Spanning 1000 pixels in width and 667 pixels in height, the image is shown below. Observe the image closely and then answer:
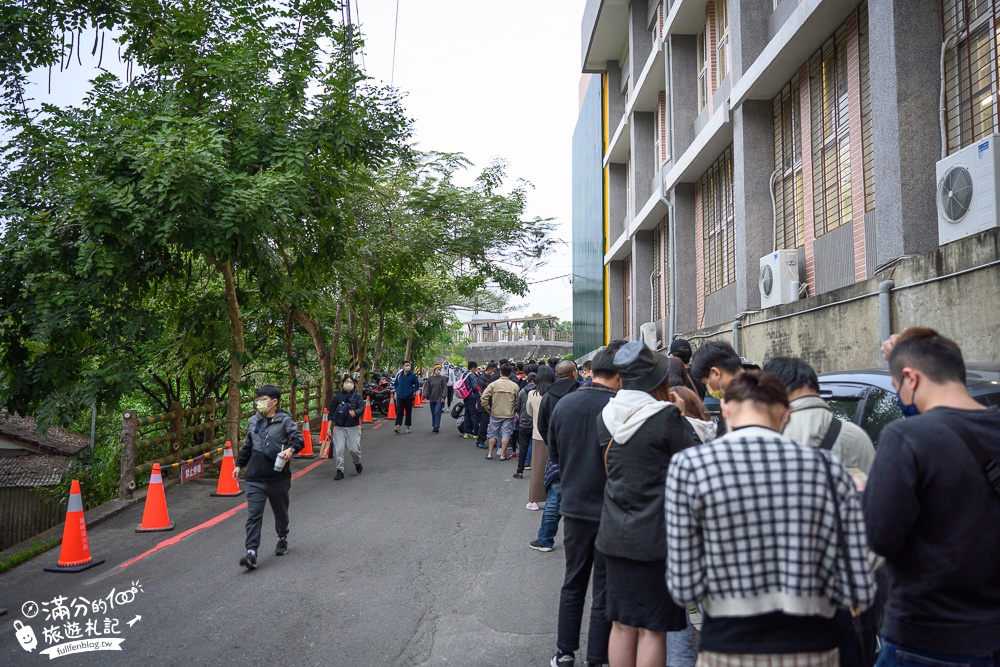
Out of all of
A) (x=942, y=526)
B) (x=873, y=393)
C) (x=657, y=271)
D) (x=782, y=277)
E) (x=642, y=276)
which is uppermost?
(x=657, y=271)

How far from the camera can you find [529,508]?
9977 millimetres

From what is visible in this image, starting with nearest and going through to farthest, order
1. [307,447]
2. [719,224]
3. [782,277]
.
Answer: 1. [782,277]
2. [307,447]
3. [719,224]

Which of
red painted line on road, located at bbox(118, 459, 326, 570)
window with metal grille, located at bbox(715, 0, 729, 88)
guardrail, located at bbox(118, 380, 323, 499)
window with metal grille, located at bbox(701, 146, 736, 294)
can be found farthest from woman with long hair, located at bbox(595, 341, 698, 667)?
window with metal grille, located at bbox(715, 0, 729, 88)

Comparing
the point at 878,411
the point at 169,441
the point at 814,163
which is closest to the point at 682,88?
the point at 814,163

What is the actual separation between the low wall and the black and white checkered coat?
51138 mm

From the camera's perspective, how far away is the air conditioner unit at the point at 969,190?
642 centimetres

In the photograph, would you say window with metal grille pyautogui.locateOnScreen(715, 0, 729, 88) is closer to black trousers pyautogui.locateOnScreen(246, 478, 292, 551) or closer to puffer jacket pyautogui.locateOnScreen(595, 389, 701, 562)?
black trousers pyautogui.locateOnScreen(246, 478, 292, 551)

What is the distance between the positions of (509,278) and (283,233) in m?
14.5

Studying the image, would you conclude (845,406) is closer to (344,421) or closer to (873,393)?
(873,393)

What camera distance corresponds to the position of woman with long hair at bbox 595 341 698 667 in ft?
12.1

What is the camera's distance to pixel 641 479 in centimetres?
372

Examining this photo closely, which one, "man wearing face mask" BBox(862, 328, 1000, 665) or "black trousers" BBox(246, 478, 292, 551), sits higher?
"man wearing face mask" BBox(862, 328, 1000, 665)

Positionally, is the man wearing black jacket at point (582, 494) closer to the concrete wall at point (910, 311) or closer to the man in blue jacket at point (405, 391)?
the concrete wall at point (910, 311)

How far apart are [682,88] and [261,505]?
14113 millimetres
